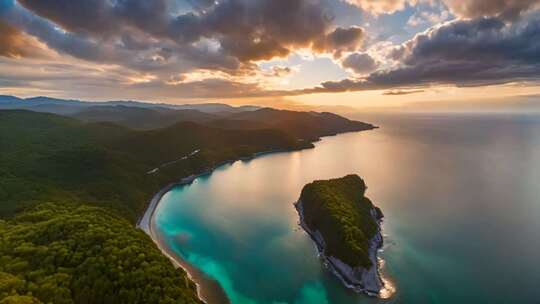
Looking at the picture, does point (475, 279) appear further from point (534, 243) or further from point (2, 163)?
point (2, 163)

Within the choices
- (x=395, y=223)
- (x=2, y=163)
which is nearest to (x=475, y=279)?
(x=395, y=223)

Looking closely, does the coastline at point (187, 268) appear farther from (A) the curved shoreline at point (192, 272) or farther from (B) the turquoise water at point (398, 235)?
(B) the turquoise water at point (398, 235)

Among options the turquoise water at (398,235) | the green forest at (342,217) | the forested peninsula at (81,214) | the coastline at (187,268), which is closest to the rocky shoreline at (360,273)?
the green forest at (342,217)

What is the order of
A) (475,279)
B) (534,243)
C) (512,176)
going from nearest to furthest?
(475,279), (534,243), (512,176)

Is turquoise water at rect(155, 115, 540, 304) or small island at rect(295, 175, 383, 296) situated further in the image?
small island at rect(295, 175, 383, 296)

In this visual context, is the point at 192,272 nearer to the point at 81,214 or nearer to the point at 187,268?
the point at 187,268

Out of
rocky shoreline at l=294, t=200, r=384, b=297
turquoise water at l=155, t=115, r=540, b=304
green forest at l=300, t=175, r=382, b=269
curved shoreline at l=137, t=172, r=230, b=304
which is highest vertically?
green forest at l=300, t=175, r=382, b=269

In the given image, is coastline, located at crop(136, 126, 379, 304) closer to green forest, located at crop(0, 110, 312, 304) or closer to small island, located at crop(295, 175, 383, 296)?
green forest, located at crop(0, 110, 312, 304)

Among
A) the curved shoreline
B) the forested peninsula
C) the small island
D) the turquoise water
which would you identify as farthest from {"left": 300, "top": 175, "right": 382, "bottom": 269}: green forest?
the forested peninsula
